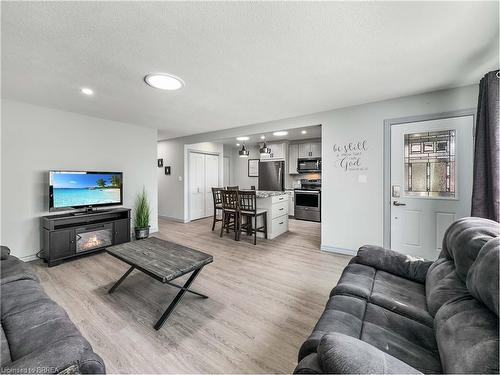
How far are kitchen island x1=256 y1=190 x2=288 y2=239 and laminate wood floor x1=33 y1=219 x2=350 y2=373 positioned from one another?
3.17 ft

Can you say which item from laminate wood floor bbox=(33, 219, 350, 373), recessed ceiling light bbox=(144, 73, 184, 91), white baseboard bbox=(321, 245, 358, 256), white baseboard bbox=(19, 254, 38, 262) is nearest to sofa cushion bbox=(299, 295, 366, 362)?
laminate wood floor bbox=(33, 219, 350, 373)

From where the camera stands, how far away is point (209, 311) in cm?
203

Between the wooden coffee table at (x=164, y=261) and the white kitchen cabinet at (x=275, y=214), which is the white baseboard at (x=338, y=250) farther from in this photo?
the wooden coffee table at (x=164, y=261)

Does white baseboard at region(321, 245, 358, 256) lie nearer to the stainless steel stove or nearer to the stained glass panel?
the stained glass panel

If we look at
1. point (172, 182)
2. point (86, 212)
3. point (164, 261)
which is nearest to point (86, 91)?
point (86, 212)

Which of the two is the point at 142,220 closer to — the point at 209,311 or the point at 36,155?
the point at 36,155

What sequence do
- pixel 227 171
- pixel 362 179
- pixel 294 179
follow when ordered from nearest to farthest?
1. pixel 362 179
2. pixel 294 179
3. pixel 227 171

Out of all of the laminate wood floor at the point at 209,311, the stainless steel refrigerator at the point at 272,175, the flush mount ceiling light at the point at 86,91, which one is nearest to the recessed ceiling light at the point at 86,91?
the flush mount ceiling light at the point at 86,91

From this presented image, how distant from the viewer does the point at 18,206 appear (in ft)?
10.2

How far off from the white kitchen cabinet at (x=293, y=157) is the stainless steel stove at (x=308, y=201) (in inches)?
17.7

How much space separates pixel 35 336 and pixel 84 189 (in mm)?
3023

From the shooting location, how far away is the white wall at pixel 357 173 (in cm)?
299

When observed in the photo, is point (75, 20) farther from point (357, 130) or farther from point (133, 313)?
point (357, 130)

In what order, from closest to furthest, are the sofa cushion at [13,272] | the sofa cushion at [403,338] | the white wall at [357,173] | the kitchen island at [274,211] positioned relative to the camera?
the sofa cushion at [403,338]
the sofa cushion at [13,272]
the white wall at [357,173]
the kitchen island at [274,211]
